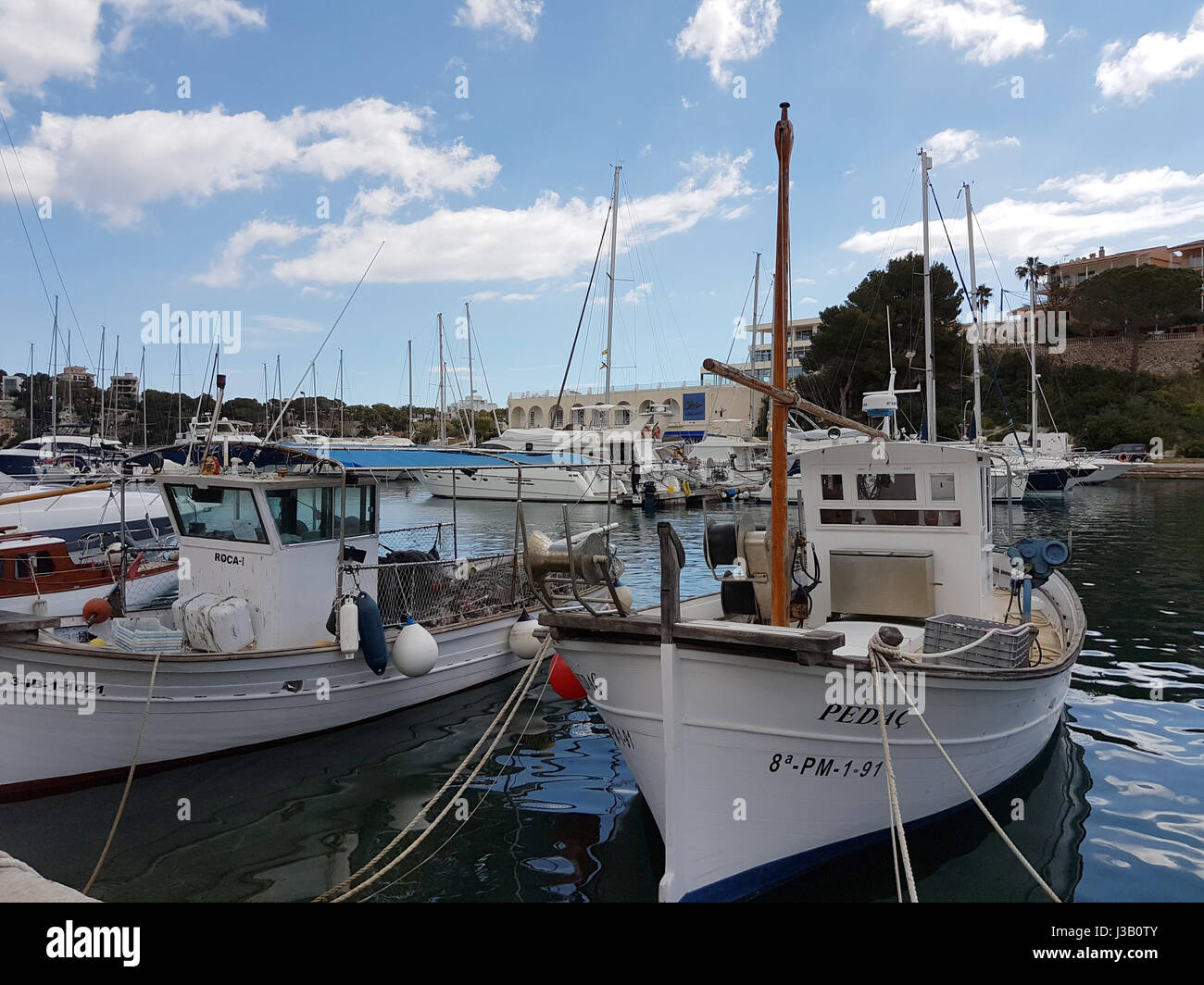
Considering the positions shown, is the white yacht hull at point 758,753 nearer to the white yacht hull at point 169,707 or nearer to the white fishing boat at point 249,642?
the white fishing boat at point 249,642

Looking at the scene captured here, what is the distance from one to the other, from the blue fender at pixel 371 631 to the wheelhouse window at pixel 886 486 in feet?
17.8

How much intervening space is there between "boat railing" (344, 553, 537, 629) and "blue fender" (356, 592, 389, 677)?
2.12ft

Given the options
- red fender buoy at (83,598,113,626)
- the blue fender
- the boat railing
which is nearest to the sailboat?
the blue fender

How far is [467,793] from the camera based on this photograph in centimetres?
788

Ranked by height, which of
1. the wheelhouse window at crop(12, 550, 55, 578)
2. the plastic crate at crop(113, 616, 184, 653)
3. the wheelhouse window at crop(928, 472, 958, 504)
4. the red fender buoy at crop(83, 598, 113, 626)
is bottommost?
the plastic crate at crop(113, 616, 184, 653)

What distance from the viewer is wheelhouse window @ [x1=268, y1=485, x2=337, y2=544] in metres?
8.82

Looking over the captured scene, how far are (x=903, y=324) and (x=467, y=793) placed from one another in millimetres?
49211

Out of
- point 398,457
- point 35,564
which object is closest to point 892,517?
point 398,457

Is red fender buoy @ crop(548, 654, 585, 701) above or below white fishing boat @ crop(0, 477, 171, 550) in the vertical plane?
below

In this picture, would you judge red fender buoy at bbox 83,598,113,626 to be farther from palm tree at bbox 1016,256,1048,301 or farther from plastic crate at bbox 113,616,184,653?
palm tree at bbox 1016,256,1048,301

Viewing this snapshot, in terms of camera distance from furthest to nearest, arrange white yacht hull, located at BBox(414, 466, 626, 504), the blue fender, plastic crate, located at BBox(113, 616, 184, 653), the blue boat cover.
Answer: white yacht hull, located at BBox(414, 466, 626, 504) < the blue boat cover < plastic crate, located at BBox(113, 616, 184, 653) < the blue fender
